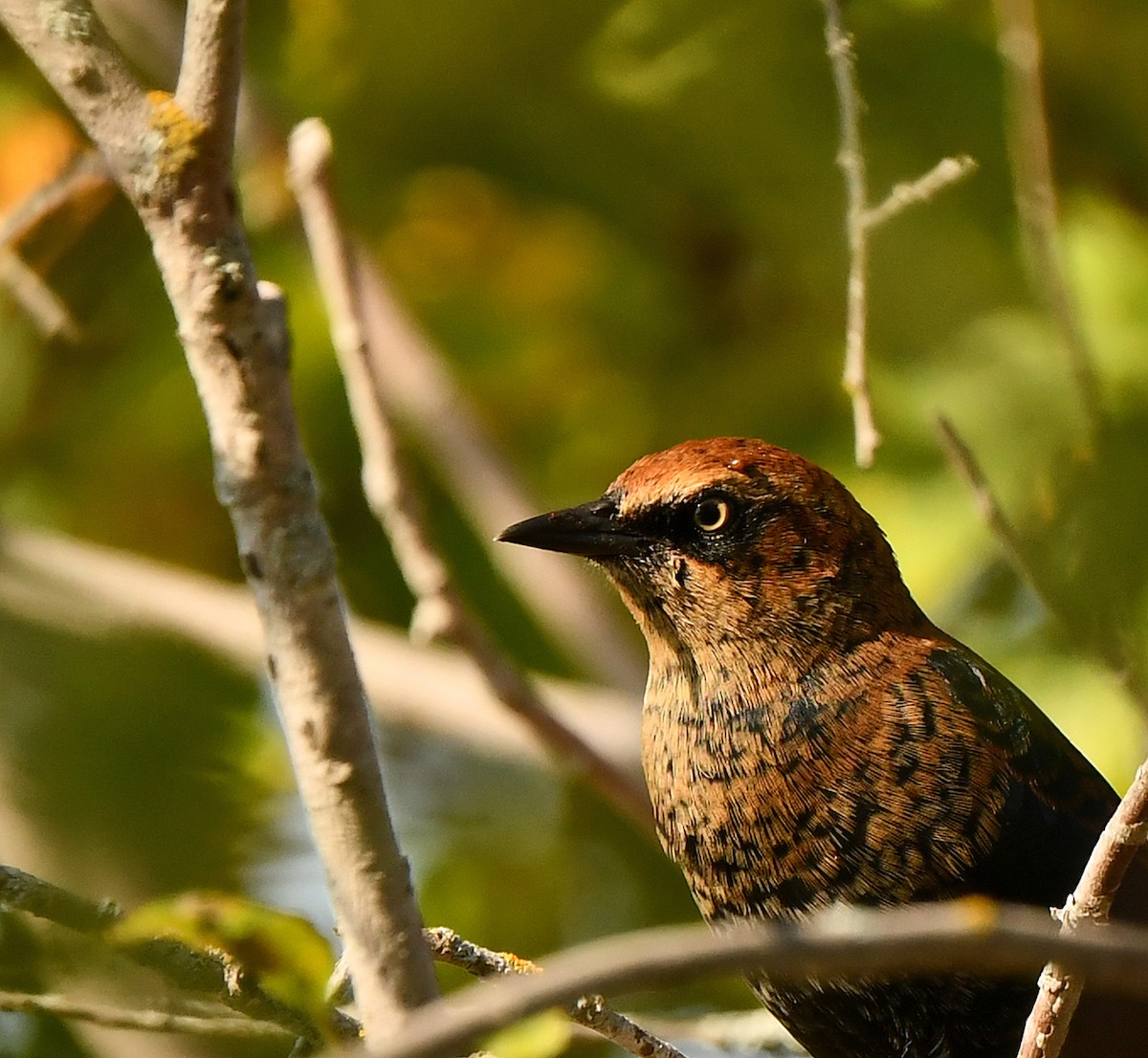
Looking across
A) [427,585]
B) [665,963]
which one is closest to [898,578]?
[427,585]

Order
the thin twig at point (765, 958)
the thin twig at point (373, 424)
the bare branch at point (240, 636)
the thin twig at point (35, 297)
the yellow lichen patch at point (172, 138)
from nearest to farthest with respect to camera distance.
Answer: the thin twig at point (765, 958), the yellow lichen patch at point (172, 138), the thin twig at point (373, 424), the thin twig at point (35, 297), the bare branch at point (240, 636)

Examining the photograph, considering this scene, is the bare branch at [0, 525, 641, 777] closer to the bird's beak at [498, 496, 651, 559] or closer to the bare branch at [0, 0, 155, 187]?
the bird's beak at [498, 496, 651, 559]

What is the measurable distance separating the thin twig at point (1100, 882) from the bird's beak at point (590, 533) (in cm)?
146

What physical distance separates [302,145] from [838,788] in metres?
1.52

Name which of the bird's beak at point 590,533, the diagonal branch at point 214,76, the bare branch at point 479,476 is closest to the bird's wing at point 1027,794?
the bird's beak at point 590,533

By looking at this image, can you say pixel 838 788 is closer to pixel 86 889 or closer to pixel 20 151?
pixel 86 889

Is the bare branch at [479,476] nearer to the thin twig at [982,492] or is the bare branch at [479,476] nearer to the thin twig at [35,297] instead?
the thin twig at [35,297]

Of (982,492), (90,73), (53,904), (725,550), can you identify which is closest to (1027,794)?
(982,492)

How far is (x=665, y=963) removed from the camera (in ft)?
4.61

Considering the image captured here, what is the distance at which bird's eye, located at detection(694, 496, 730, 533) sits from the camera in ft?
12.3

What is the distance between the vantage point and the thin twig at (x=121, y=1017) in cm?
257

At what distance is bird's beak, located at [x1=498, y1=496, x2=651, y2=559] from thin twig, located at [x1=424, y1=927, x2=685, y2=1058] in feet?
3.24

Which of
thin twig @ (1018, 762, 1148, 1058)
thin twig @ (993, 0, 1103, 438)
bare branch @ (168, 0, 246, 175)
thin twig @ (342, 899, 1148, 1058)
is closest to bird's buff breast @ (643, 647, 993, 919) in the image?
thin twig @ (1018, 762, 1148, 1058)

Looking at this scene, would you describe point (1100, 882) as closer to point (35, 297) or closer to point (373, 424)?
point (373, 424)
